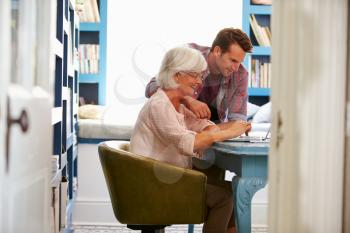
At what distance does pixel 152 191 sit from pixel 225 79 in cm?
89

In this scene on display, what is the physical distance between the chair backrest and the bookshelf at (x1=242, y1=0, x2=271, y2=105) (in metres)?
2.54

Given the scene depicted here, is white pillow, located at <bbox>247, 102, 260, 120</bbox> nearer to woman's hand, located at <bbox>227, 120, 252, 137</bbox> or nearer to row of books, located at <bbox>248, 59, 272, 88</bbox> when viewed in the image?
row of books, located at <bbox>248, 59, 272, 88</bbox>

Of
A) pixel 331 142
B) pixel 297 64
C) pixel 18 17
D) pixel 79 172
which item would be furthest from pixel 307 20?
pixel 79 172

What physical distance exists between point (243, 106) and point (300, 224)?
69.2 inches

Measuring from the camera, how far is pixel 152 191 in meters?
2.26

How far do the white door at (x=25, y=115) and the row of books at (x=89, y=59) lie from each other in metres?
3.01

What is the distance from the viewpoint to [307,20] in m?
1.15

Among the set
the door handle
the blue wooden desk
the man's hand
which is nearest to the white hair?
the man's hand

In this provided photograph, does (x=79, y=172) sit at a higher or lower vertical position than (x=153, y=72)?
lower

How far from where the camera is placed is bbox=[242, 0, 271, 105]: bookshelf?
4.66m

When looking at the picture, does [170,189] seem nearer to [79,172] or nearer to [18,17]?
[18,17]

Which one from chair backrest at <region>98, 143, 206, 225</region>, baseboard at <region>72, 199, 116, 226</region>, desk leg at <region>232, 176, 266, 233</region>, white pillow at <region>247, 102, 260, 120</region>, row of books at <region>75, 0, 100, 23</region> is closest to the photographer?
desk leg at <region>232, 176, 266, 233</region>

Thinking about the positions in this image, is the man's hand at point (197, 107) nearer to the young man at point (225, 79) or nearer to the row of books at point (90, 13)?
the young man at point (225, 79)

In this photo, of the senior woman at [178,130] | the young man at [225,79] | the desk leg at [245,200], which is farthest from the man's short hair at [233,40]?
the desk leg at [245,200]
